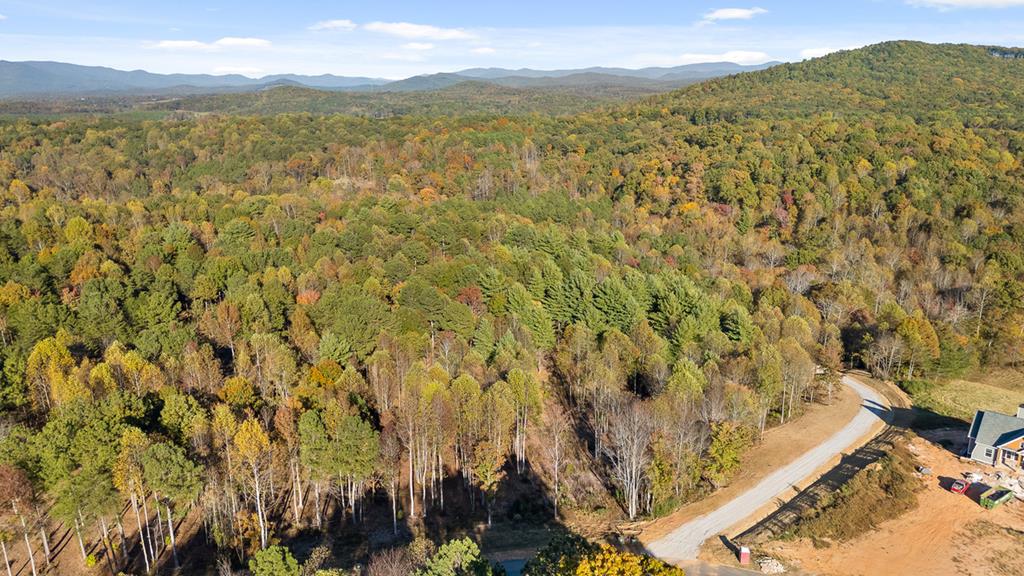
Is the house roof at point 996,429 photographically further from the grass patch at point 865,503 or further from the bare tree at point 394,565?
the bare tree at point 394,565

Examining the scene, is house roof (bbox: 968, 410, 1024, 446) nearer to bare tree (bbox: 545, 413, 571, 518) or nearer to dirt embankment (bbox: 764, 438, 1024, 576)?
dirt embankment (bbox: 764, 438, 1024, 576)

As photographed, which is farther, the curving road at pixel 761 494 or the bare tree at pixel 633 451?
the bare tree at pixel 633 451

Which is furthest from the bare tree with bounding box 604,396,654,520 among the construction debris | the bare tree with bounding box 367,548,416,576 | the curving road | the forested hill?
the forested hill

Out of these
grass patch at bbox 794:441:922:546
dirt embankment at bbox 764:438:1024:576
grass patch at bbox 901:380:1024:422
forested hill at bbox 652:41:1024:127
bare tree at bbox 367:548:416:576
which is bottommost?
grass patch at bbox 901:380:1024:422

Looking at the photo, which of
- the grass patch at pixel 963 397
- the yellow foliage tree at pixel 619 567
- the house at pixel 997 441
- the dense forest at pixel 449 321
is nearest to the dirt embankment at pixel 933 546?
the house at pixel 997 441

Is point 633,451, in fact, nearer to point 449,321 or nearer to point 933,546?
point 933,546

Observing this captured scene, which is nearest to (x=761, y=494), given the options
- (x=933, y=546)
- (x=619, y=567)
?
(x=933, y=546)
